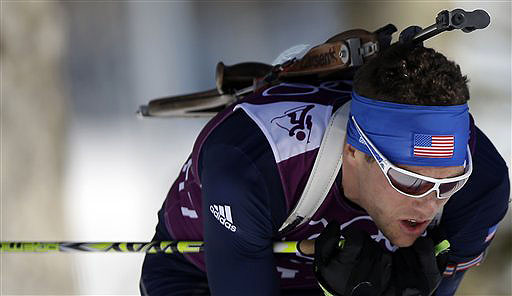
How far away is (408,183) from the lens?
1.24 metres

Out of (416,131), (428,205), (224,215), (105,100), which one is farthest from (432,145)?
(105,100)

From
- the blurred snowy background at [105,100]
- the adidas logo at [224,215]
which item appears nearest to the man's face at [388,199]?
the adidas logo at [224,215]

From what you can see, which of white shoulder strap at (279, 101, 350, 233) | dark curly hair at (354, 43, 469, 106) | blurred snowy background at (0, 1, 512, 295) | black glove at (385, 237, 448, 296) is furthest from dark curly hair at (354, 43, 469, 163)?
blurred snowy background at (0, 1, 512, 295)

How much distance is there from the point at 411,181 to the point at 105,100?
2139mm

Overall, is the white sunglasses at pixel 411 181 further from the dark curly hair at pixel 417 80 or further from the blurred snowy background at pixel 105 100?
the blurred snowy background at pixel 105 100

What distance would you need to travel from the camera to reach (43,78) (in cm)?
321

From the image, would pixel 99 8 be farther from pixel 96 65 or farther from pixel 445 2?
pixel 445 2

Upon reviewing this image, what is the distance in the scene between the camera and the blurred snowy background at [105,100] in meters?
2.94

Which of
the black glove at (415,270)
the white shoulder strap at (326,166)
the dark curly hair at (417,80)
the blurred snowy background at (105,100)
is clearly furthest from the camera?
the blurred snowy background at (105,100)

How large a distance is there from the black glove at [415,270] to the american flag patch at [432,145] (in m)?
0.31

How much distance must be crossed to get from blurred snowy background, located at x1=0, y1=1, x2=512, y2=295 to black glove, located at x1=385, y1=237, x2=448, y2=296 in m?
1.49

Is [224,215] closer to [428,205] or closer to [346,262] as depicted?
[346,262]

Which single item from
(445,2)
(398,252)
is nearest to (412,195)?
(398,252)

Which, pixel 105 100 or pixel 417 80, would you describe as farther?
pixel 105 100
